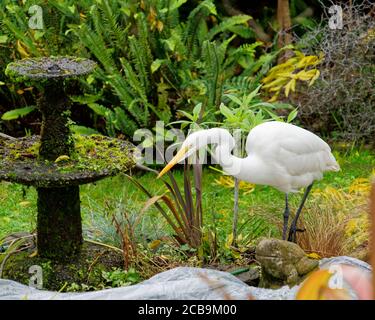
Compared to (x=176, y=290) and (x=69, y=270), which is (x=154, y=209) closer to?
(x=69, y=270)

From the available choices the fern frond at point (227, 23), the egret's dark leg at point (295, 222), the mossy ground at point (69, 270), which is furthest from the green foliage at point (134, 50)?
the mossy ground at point (69, 270)

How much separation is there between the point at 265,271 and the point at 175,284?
0.71 meters

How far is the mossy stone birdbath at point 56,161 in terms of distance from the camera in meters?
5.36

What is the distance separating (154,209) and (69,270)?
198cm

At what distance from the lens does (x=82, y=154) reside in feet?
18.7

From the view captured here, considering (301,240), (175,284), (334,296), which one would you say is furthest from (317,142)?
(334,296)

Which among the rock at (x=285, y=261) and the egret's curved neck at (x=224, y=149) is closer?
the rock at (x=285, y=261)

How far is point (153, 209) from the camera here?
7.61m

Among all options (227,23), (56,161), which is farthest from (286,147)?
(227,23)

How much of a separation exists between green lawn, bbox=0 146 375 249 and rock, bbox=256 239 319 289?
1.00m

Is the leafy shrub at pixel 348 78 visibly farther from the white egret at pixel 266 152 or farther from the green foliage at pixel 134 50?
the white egret at pixel 266 152

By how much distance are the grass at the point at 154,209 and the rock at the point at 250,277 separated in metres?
0.44

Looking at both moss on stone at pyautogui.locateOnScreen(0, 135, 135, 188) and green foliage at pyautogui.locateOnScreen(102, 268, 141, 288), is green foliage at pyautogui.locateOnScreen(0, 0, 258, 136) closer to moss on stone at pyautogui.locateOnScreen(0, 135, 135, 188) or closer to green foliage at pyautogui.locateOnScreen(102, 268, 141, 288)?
moss on stone at pyautogui.locateOnScreen(0, 135, 135, 188)
